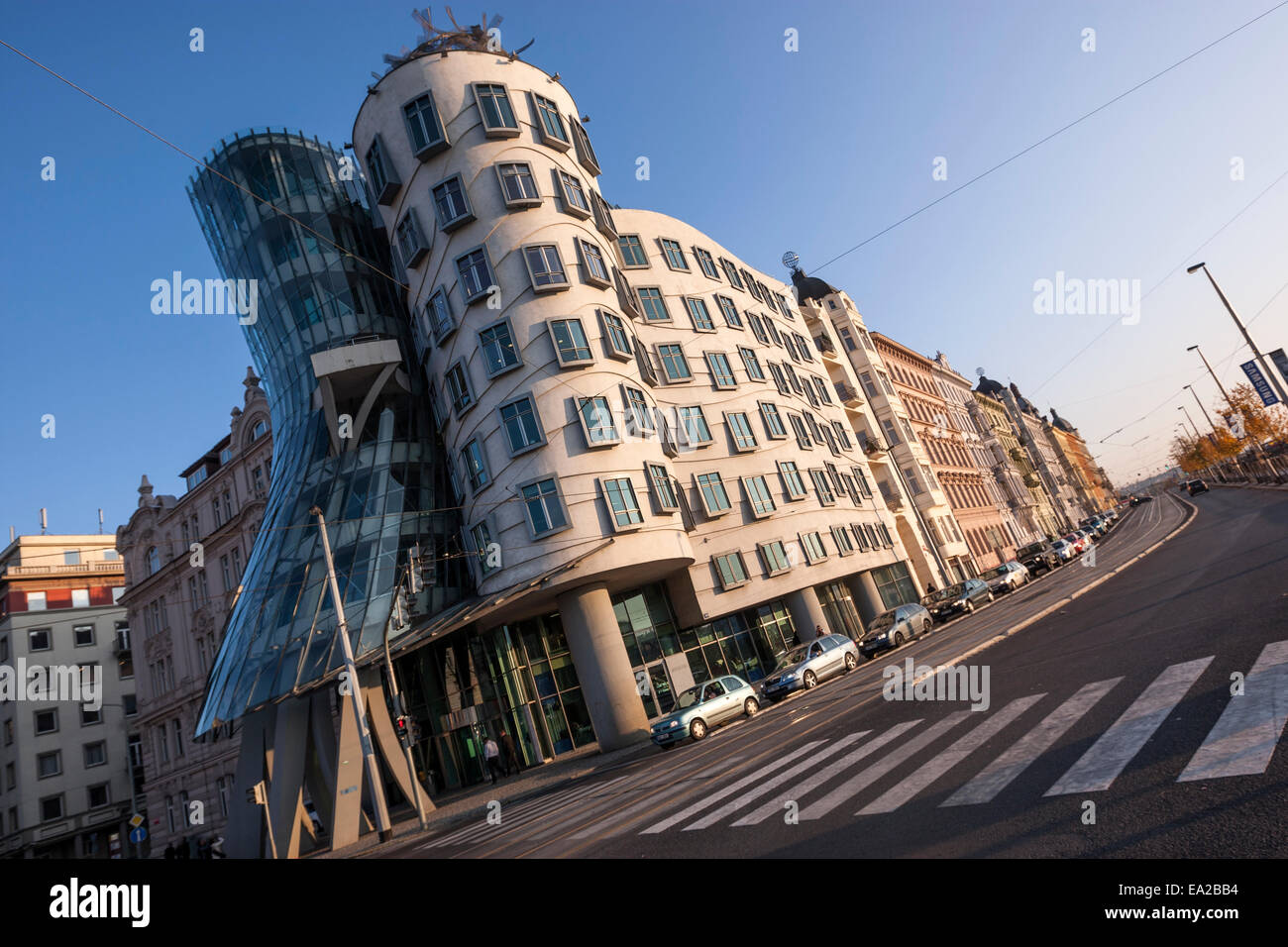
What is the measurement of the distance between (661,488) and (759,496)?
899 cm

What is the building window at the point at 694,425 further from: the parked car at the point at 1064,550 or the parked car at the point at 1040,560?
the parked car at the point at 1064,550

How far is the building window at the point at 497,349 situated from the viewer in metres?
27.8

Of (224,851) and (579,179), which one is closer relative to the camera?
(224,851)

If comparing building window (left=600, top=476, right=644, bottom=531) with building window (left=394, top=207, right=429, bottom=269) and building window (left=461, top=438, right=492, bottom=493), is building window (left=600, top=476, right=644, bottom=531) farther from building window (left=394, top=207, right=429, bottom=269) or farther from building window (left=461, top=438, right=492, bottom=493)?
building window (left=394, top=207, right=429, bottom=269)

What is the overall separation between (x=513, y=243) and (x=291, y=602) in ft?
52.9

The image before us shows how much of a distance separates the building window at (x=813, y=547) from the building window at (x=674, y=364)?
1007 centimetres

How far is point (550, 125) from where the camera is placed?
1256 inches
